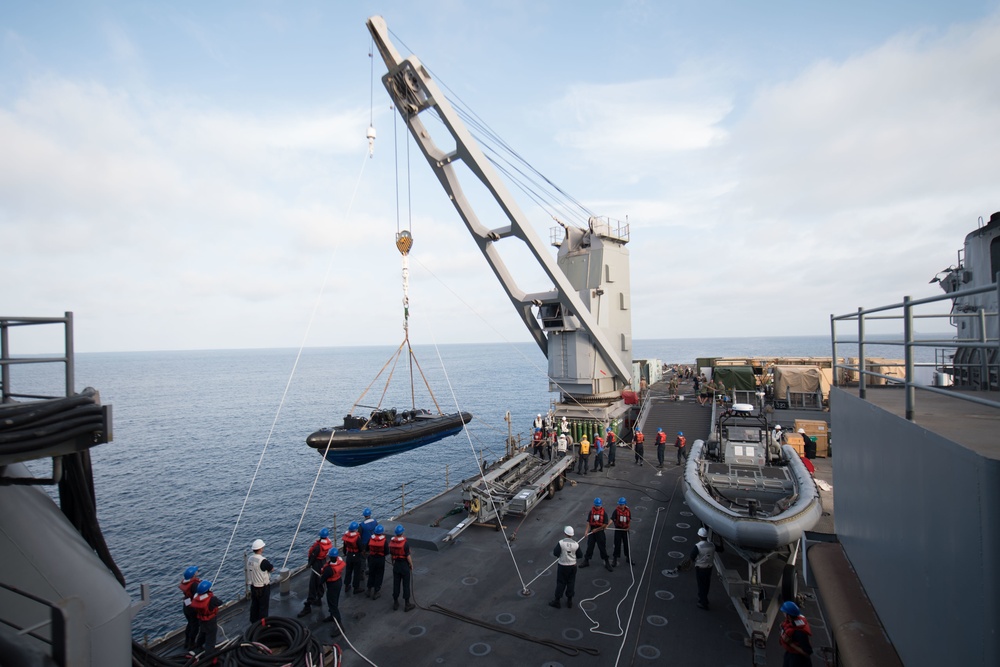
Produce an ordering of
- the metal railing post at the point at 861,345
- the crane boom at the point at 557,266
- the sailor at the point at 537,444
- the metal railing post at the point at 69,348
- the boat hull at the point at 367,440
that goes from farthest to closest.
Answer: the sailor at the point at 537,444 < the crane boom at the point at 557,266 < the boat hull at the point at 367,440 < the metal railing post at the point at 861,345 < the metal railing post at the point at 69,348

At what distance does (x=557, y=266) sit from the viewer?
18.7m

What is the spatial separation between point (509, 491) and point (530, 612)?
202 inches

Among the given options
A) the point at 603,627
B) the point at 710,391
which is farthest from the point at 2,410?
the point at 710,391

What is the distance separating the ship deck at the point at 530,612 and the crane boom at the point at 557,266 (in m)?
9.77

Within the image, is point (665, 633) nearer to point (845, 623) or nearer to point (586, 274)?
point (845, 623)

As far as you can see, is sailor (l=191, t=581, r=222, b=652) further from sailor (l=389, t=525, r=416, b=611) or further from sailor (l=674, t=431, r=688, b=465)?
sailor (l=674, t=431, r=688, b=465)

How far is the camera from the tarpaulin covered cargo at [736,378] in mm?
24312

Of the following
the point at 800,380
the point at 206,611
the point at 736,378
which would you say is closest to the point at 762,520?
the point at 206,611

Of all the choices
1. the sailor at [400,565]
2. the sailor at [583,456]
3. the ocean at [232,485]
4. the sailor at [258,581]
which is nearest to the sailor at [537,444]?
the sailor at [583,456]

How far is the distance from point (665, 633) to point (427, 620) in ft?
12.7

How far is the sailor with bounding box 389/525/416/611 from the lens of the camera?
28.1 feet

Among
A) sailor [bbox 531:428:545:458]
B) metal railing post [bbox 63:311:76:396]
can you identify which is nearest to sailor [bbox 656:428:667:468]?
sailor [bbox 531:428:545:458]

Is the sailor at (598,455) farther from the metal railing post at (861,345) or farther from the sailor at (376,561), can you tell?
the metal railing post at (861,345)

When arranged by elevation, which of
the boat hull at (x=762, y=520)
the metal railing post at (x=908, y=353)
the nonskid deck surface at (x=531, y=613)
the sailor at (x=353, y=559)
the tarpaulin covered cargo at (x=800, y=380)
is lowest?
the nonskid deck surface at (x=531, y=613)
